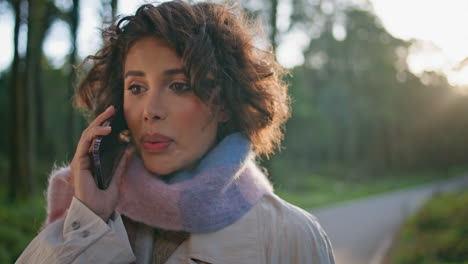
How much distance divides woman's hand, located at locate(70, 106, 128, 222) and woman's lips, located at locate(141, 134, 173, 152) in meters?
0.18

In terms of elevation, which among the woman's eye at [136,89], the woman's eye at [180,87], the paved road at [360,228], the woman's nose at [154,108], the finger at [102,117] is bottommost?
the paved road at [360,228]

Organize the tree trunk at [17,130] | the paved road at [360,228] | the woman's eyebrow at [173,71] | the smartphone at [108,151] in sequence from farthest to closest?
the tree trunk at [17,130], the paved road at [360,228], the woman's eyebrow at [173,71], the smartphone at [108,151]

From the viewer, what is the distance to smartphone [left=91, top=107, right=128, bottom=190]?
1716 millimetres

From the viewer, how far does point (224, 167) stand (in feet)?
5.98

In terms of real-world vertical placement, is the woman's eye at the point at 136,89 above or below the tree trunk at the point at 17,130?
above

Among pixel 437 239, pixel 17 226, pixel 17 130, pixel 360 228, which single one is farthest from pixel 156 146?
pixel 360 228

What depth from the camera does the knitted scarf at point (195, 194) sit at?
1.75 m

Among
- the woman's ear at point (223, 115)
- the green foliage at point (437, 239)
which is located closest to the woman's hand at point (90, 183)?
the woman's ear at point (223, 115)

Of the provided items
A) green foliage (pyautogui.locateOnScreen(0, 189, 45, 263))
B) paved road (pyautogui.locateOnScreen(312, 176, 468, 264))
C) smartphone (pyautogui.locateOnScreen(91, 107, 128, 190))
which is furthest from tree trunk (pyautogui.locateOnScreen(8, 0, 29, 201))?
smartphone (pyautogui.locateOnScreen(91, 107, 128, 190))

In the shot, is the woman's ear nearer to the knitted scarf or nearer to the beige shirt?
the knitted scarf

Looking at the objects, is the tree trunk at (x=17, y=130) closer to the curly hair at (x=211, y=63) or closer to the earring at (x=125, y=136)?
the curly hair at (x=211, y=63)

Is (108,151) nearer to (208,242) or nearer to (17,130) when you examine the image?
(208,242)

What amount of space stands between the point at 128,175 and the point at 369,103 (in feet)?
130

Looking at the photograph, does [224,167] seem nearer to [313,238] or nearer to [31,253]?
[313,238]
